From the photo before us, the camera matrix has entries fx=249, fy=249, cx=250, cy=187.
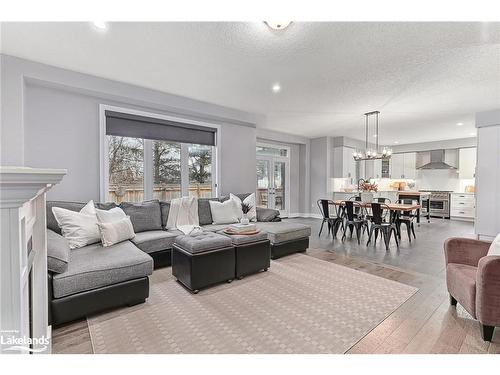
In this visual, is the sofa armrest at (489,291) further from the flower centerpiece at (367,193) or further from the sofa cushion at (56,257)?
the flower centerpiece at (367,193)

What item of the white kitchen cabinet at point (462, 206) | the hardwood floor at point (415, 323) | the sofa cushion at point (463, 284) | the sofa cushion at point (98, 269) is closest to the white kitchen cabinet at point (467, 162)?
the white kitchen cabinet at point (462, 206)

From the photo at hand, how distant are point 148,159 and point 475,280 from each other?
4.51 m

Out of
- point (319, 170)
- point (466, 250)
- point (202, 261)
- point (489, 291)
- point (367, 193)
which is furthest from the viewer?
point (319, 170)

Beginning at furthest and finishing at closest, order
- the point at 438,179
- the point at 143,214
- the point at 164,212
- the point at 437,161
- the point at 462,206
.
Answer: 1. the point at 438,179
2. the point at 437,161
3. the point at 462,206
4. the point at 164,212
5. the point at 143,214

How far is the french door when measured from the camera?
7559 mm

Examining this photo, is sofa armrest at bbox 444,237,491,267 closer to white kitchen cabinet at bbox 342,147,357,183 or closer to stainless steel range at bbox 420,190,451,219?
white kitchen cabinet at bbox 342,147,357,183

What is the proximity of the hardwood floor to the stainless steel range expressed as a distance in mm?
5707

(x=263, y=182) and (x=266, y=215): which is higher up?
(x=263, y=182)

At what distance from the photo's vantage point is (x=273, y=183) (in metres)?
7.80

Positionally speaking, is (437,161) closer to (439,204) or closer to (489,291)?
(439,204)

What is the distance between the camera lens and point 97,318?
2.14 meters

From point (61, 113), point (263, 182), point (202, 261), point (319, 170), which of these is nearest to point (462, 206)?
point (319, 170)

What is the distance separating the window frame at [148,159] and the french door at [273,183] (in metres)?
2.48
